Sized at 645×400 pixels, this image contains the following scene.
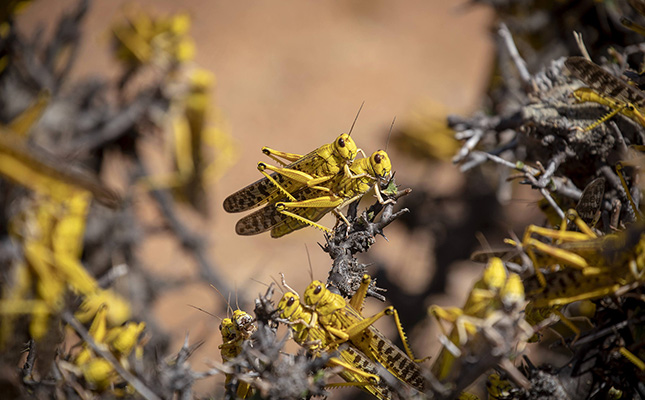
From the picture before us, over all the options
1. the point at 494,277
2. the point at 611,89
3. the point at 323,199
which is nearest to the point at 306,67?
the point at 323,199

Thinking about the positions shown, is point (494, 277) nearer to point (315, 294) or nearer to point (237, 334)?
point (315, 294)

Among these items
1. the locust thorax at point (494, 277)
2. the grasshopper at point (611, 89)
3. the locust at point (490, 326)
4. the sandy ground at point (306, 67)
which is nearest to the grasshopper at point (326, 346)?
the locust at point (490, 326)

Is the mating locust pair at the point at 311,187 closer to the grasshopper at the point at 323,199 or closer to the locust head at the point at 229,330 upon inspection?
the grasshopper at the point at 323,199

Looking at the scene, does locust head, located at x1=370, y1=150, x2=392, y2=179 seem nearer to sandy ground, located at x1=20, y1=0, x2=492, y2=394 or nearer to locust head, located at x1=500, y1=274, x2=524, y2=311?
locust head, located at x1=500, y1=274, x2=524, y2=311

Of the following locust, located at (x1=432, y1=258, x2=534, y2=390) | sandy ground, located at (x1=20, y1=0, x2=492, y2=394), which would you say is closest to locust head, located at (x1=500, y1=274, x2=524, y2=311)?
locust, located at (x1=432, y1=258, x2=534, y2=390)

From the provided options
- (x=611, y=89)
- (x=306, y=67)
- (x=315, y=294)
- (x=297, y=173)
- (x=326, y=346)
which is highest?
(x=611, y=89)

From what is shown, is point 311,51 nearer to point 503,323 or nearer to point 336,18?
point 336,18

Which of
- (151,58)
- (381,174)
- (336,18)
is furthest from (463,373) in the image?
(336,18)
